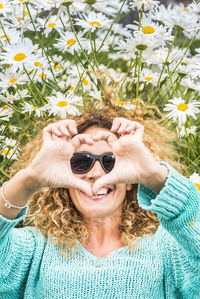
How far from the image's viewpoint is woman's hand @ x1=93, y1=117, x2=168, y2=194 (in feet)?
4.07

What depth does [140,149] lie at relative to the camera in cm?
124

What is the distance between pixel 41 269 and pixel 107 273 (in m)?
0.20

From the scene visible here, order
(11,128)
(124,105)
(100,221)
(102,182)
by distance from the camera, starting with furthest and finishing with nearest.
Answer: (11,128)
(124,105)
(100,221)
(102,182)

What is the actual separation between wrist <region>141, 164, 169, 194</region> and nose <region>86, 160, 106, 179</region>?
0.24 meters

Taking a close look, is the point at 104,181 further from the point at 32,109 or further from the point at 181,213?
the point at 32,109

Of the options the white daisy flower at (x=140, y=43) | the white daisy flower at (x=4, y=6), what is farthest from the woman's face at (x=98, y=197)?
the white daisy flower at (x=4, y=6)

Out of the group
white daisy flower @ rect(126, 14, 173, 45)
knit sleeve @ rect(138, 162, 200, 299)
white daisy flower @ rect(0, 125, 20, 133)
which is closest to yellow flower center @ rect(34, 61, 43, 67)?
white daisy flower @ rect(0, 125, 20, 133)

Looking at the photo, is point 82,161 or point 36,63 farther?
point 36,63

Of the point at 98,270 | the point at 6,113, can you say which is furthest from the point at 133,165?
the point at 6,113

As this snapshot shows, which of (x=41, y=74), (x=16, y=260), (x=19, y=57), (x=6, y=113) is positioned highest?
(x=19, y=57)

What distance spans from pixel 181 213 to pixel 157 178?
0.12 m

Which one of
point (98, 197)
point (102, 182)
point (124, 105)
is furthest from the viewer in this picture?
point (124, 105)

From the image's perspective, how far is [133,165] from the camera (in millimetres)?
1264

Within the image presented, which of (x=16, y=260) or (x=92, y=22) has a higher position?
(x=92, y=22)
